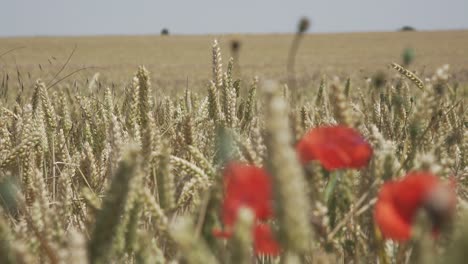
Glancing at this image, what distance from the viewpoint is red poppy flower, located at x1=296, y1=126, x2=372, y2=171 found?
762 mm

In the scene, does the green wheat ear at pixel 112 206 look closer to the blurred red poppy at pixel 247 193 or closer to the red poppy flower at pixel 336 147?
the blurred red poppy at pixel 247 193

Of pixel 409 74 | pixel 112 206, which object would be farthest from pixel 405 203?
pixel 409 74

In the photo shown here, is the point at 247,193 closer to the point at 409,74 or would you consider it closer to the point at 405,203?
the point at 405,203

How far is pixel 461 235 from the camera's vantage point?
16.8 inches

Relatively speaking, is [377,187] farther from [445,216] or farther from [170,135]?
[170,135]

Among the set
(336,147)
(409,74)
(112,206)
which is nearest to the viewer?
(112,206)

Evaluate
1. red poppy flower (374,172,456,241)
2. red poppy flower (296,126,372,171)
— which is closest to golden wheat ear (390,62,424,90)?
red poppy flower (296,126,372,171)

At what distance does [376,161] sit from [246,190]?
35 cm

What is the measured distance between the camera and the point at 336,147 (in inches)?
30.1

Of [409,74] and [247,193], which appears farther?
[409,74]

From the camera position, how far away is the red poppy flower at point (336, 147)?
2.50 ft

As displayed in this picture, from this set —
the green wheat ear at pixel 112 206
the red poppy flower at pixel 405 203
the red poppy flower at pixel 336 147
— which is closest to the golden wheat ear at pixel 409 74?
the red poppy flower at pixel 336 147

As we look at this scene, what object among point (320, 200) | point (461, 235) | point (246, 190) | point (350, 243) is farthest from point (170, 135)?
point (461, 235)

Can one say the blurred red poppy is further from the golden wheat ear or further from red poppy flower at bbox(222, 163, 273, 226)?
the golden wheat ear
